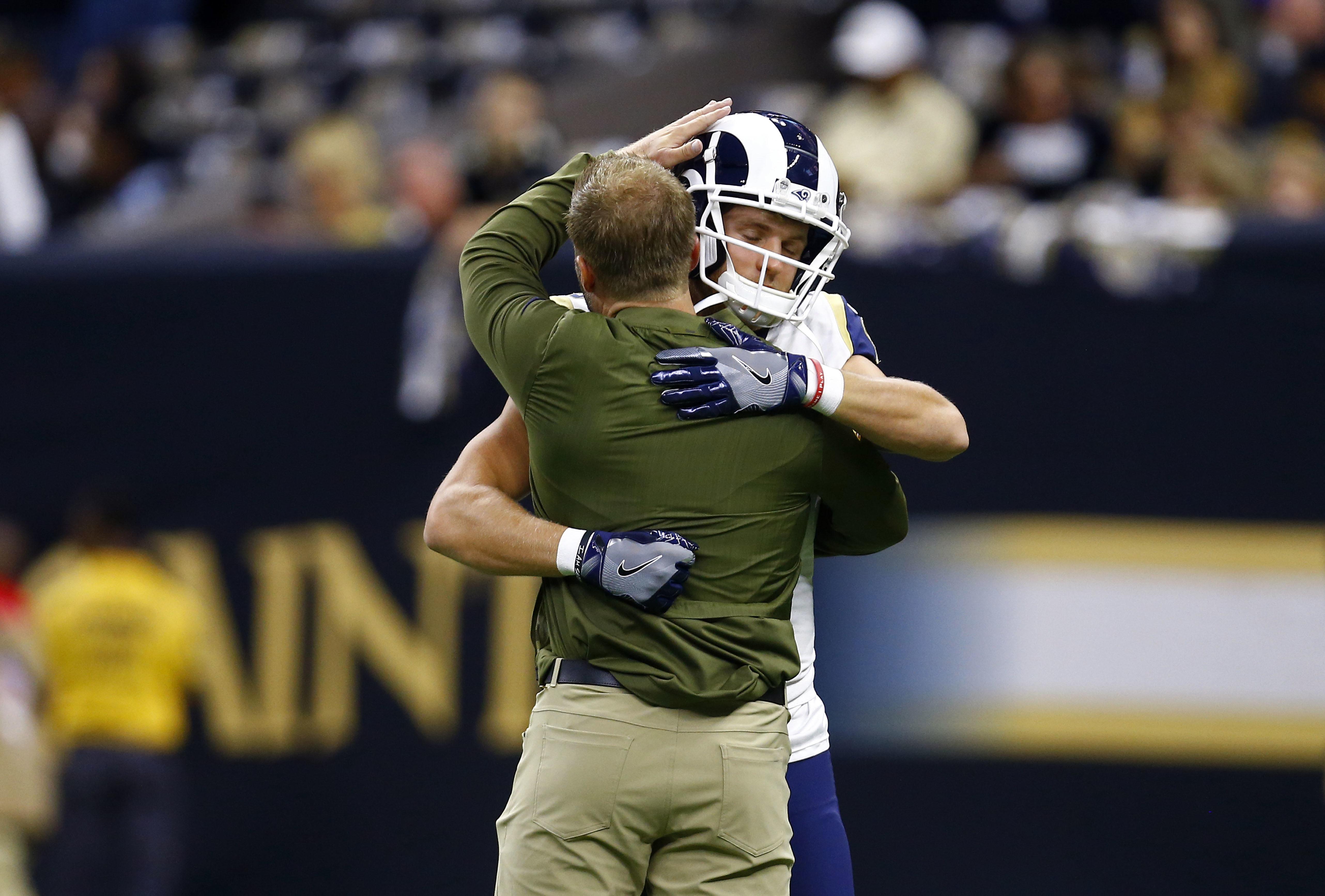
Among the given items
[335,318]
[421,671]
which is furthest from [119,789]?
[335,318]

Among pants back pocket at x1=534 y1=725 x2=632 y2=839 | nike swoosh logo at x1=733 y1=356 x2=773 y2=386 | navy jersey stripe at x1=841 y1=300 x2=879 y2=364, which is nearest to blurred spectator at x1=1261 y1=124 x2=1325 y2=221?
navy jersey stripe at x1=841 y1=300 x2=879 y2=364

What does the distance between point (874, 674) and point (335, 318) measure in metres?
2.62

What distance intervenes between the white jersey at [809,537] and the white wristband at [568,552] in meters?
0.45

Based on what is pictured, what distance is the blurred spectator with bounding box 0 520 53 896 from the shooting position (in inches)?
248

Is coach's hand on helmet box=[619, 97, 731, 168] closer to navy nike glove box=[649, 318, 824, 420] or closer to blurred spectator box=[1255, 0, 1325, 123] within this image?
navy nike glove box=[649, 318, 824, 420]

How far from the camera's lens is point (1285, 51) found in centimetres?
791

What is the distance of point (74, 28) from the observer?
521 inches

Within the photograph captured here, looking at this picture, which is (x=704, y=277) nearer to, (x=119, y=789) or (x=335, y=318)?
(x=335, y=318)

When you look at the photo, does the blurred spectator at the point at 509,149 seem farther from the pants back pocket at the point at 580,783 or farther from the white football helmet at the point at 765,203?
the pants back pocket at the point at 580,783

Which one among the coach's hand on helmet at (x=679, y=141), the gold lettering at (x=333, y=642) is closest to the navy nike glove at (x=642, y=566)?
the coach's hand on helmet at (x=679, y=141)

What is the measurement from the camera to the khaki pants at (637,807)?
2.68m

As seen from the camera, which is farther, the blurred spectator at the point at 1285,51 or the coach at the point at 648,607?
the blurred spectator at the point at 1285,51

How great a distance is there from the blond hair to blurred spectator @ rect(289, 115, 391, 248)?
4177 mm

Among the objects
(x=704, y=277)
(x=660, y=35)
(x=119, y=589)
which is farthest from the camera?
(x=660, y=35)
